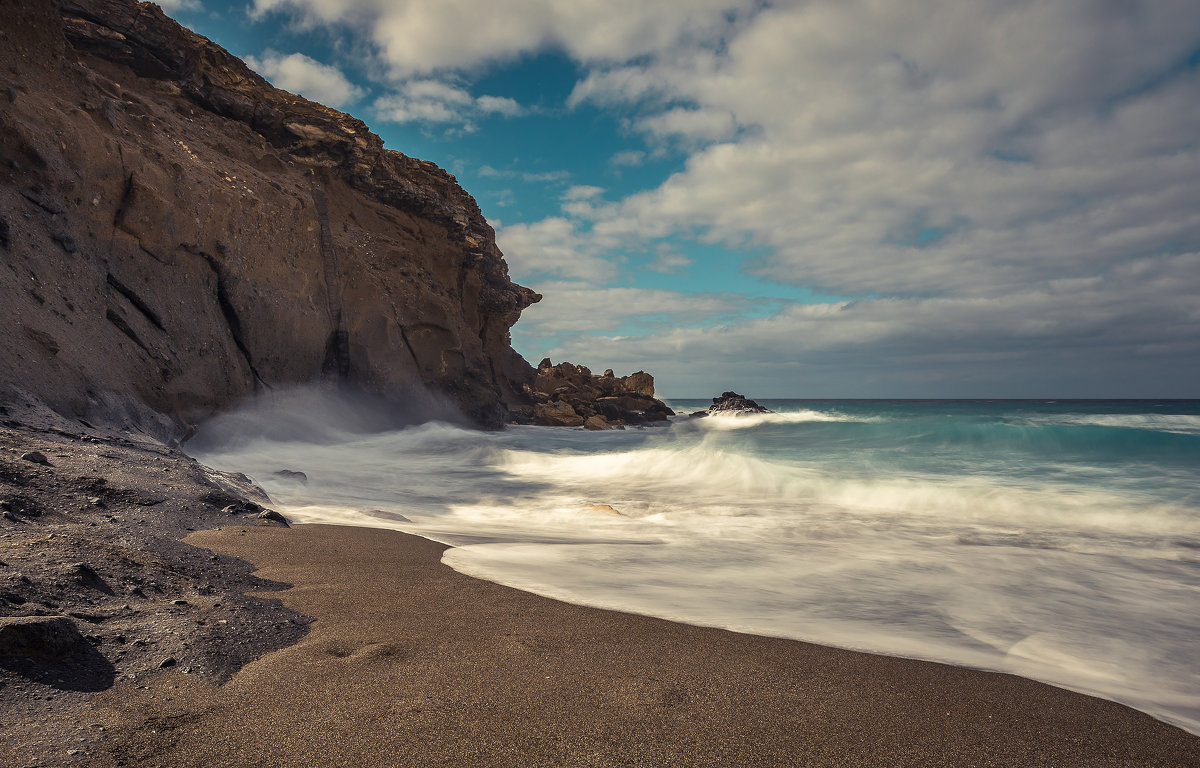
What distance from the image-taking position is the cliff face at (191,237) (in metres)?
6.64

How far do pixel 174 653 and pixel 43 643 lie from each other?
288 mm

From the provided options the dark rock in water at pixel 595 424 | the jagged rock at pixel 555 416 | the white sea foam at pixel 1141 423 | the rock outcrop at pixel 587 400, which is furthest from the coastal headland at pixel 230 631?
the white sea foam at pixel 1141 423

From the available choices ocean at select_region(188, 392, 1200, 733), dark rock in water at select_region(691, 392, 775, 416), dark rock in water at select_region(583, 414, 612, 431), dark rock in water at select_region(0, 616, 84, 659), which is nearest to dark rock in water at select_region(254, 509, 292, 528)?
ocean at select_region(188, 392, 1200, 733)

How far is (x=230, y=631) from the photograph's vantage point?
1.84m

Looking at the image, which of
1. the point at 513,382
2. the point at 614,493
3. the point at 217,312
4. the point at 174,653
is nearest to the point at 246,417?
the point at 217,312

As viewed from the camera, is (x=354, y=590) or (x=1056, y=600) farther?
(x=1056, y=600)

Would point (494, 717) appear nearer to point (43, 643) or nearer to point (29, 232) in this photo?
point (43, 643)

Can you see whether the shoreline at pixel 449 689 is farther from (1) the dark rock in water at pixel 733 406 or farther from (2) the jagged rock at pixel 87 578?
(1) the dark rock in water at pixel 733 406

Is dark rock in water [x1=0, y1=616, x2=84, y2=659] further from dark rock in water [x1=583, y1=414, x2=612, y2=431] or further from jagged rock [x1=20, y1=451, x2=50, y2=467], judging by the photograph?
dark rock in water [x1=583, y1=414, x2=612, y2=431]

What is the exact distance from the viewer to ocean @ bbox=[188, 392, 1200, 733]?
8.56 ft

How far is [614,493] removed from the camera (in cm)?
880

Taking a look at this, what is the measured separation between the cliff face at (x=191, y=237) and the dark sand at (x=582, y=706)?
507 cm

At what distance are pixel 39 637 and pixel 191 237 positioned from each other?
388 inches

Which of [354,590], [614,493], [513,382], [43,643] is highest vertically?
[513,382]
